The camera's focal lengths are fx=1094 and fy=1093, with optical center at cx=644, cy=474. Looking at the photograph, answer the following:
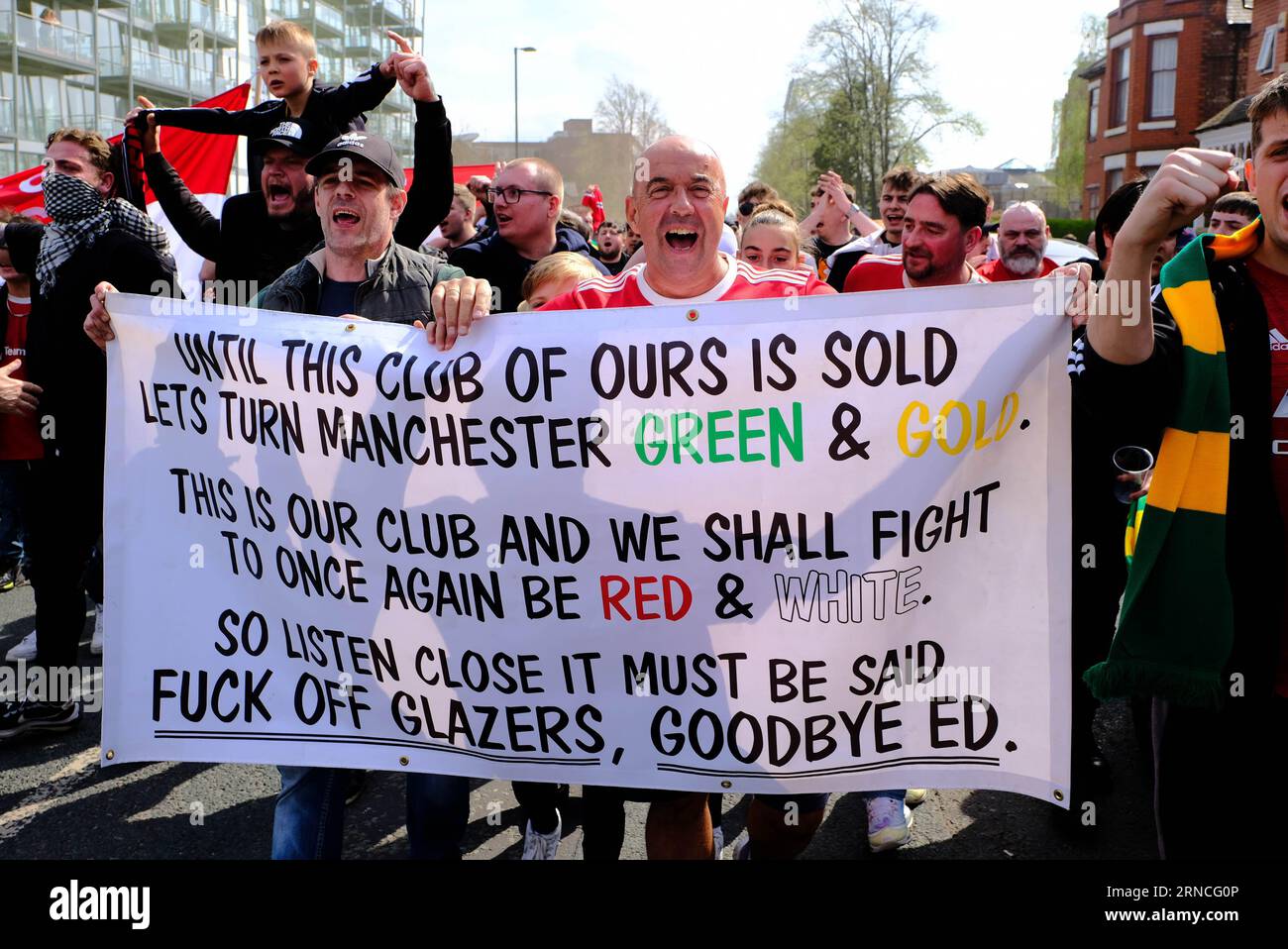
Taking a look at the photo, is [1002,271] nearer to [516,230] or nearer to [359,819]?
[516,230]

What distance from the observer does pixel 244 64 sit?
4322 centimetres

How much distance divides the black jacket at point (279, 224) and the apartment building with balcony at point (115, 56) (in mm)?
26406

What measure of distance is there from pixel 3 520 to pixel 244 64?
4195 cm

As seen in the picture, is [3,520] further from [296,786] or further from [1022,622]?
[1022,622]

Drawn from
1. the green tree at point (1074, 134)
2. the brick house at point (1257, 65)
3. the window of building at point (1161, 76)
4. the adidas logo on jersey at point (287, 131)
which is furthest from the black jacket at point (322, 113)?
the green tree at point (1074, 134)

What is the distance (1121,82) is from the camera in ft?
111

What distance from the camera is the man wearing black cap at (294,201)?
4.12 meters

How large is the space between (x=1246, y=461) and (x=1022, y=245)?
356 cm

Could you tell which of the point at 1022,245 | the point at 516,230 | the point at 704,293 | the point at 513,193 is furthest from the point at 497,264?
the point at 1022,245

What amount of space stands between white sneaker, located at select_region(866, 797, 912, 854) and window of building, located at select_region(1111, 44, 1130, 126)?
3490 cm

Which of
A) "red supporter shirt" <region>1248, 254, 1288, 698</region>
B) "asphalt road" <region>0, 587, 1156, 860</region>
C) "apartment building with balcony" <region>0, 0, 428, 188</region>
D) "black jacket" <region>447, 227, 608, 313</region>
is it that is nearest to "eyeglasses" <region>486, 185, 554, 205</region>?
"black jacket" <region>447, 227, 608, 313</region>

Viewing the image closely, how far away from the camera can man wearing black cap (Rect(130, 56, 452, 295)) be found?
412 centimetres

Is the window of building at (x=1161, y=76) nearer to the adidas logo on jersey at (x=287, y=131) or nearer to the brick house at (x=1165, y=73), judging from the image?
the brick house at (x=1165, y=73)
